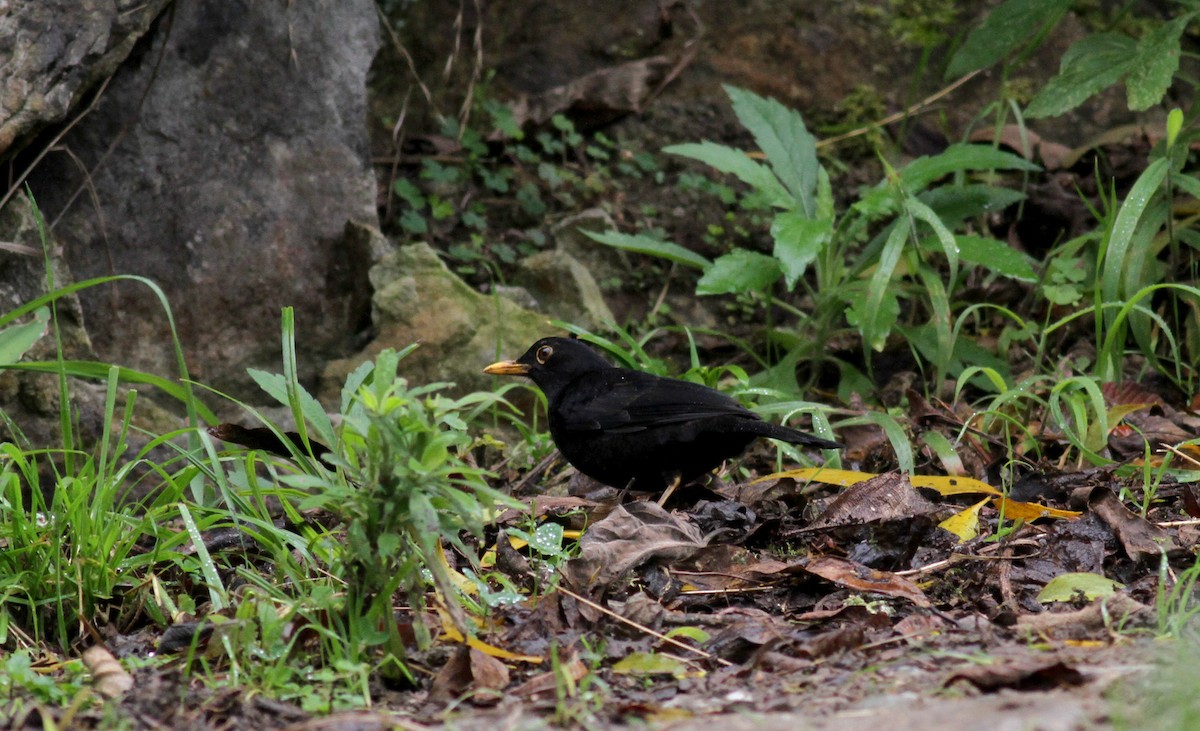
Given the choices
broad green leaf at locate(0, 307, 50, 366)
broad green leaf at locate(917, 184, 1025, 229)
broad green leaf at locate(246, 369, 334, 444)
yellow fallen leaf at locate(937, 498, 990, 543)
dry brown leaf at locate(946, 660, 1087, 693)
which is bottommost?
yellow fallen leaf at locate(937, 498, 990, 543)

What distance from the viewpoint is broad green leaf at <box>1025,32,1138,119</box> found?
5.16 m

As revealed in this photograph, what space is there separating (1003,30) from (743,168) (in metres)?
1.27

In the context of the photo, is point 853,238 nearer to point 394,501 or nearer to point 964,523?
point 964,523

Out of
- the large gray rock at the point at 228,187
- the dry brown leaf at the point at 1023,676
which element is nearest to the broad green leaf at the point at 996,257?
the large gray rock at the point at 228,187

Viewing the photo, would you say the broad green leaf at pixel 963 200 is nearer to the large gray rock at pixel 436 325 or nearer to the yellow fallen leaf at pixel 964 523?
the large gray rock at pixel 436 325

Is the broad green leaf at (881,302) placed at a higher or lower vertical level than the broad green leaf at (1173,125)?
lower

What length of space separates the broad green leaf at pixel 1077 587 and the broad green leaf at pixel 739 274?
7.78ft

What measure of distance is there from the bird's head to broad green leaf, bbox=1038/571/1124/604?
2.16m

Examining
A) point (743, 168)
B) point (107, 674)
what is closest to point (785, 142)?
point (743, 168)

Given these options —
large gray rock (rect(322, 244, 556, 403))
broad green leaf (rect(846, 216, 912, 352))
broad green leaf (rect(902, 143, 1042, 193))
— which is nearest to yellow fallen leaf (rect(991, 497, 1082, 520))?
broad green leaf (rect(846, 216, 912, 352))

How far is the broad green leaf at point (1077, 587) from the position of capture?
3.04m

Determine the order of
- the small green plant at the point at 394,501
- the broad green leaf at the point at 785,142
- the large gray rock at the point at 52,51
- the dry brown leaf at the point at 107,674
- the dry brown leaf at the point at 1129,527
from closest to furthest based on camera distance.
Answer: the small green plant at the point at 394,501, the dry brown leaf at the point at 107,674, the dry brown leaf at the point at 1129,527, the large gray rock at the point at 52,51, the broad green leaf at the point at 785,142

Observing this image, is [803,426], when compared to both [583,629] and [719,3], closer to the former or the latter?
[583,629]

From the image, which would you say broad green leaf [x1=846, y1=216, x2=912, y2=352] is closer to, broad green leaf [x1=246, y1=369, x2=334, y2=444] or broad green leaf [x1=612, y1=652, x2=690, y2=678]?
broad green leaf [x1=246, y1=369, x2=334, y2=444]
